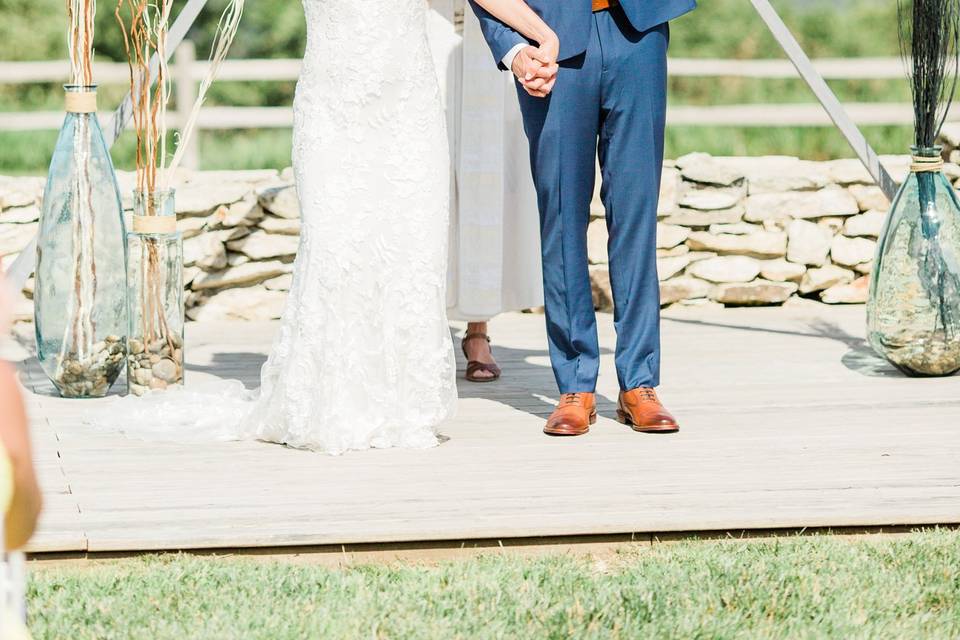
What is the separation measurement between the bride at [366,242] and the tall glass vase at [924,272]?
1.63 metres

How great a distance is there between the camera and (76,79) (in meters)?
4.51

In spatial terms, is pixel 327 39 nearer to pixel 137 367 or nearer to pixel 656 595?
pixel 137 367

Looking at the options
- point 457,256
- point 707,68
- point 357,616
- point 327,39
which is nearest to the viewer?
point 357,616

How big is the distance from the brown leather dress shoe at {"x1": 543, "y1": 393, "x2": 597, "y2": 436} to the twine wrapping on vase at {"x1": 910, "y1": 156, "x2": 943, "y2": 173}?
1431 mm

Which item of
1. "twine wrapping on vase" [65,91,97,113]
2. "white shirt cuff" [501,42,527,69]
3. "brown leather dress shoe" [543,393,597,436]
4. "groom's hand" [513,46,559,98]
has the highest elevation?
"white shirt cuff" [501,42,527,69]

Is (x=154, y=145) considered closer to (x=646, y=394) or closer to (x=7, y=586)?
(x=646, y=394)

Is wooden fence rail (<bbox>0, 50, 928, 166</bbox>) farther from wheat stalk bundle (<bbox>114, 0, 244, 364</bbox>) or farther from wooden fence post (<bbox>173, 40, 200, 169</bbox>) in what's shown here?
wheat stalk bundle (<bbox>114, 0, 244, 364</bbox>)

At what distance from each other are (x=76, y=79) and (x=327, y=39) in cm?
103

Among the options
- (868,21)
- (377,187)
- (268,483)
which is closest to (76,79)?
(377,187)

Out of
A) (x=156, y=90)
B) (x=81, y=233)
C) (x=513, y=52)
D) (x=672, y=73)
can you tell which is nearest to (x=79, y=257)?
(x=81, y=233)

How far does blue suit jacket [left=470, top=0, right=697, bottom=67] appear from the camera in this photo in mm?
3816

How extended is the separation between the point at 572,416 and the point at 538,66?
957mm

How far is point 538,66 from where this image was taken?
377 centimetres

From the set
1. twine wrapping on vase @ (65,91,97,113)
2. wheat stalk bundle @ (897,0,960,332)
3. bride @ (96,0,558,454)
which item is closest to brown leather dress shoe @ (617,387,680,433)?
bride @ (96,0,558,454)
